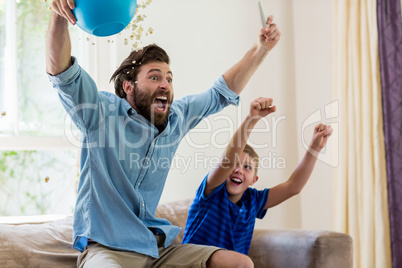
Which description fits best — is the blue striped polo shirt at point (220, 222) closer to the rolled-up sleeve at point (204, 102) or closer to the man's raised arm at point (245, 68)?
the rolled-up sleeve at point (204, 102)

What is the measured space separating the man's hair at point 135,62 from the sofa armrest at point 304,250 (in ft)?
2.76

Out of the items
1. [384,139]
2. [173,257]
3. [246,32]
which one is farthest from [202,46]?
[173,257]

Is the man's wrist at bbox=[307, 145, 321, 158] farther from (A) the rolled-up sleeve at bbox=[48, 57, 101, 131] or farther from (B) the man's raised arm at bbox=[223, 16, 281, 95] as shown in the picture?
(A) the rolled-up sleeve at bbox=[48, 57, 101, 131]

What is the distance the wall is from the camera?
277 cm

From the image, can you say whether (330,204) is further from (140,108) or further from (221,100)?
(140,108)

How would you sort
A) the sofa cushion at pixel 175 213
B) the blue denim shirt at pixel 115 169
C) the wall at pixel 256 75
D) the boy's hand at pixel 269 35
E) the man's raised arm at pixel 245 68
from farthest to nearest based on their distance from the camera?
the wall at pixel 256 75, the sofa cushion at pixel 175 213, the man's raised arm at pixel 245 68, the boy's hand at pixel 269 35, the blue denim shirt at pixel 115 169

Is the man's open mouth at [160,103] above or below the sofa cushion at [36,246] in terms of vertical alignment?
above

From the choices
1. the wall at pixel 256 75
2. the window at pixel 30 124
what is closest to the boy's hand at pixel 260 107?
the wall at pixel 256 75

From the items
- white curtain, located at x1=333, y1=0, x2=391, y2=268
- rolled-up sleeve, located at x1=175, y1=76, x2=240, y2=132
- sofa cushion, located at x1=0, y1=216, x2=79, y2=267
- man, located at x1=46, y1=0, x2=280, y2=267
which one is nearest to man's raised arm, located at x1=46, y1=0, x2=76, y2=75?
man, located at x1=46, y1=0, x2=280, y2=267

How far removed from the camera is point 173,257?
1.64 metres

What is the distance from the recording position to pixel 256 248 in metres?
2.03

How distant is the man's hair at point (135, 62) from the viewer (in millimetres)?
1795

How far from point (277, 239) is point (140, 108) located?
78cm

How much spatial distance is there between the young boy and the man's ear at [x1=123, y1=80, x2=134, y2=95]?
42 centimetres
